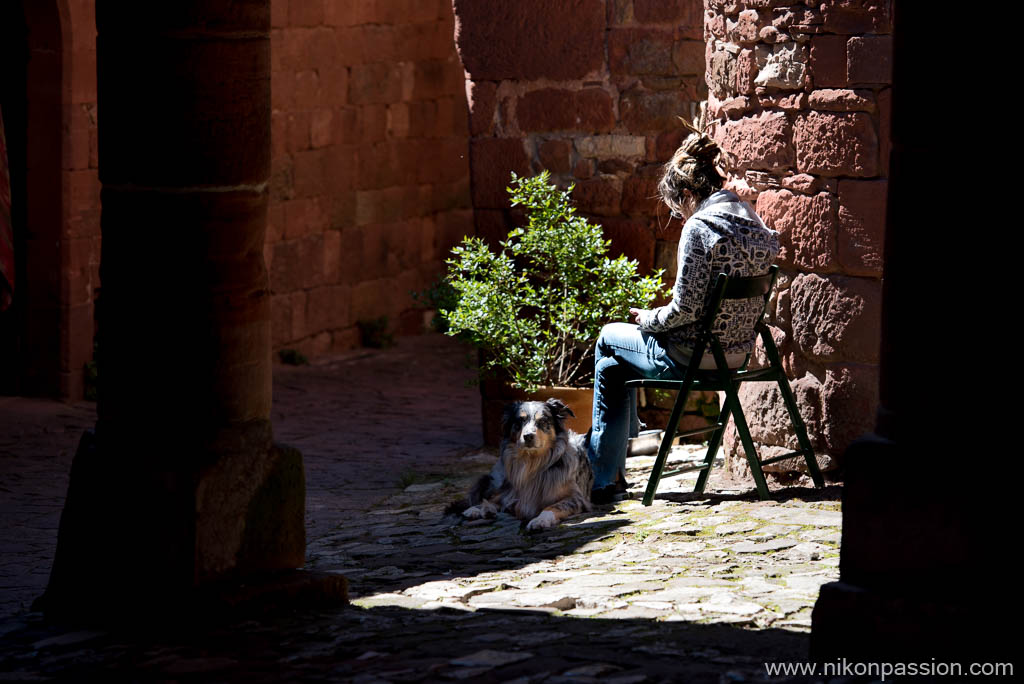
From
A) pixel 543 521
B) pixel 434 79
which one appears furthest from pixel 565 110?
pixel 434 79

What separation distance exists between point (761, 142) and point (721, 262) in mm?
701

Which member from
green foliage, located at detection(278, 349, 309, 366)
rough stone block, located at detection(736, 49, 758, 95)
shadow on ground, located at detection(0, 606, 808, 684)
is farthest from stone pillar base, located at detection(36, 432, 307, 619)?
green foliage, located at detection(278, 349, 309, 366)

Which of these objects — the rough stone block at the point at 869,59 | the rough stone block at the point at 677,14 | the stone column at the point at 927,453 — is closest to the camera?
the stone column at the point at 927,453

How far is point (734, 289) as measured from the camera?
6.47 meters

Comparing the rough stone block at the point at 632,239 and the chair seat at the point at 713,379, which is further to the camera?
the rough stone block at the point at 632,239

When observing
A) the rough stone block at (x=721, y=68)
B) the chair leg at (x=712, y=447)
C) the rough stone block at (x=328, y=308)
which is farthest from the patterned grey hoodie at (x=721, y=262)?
the rough stone block at (x=328, y=308)

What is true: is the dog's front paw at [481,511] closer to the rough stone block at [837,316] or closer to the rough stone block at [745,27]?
the rough stone block at [837,316]

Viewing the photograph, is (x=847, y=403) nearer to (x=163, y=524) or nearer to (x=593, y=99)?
(x=593, y=99)

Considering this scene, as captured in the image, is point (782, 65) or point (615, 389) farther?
point (615, 389)

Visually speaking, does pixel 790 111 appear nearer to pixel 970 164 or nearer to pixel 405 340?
pixel 970 164

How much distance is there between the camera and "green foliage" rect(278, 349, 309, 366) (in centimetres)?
1229

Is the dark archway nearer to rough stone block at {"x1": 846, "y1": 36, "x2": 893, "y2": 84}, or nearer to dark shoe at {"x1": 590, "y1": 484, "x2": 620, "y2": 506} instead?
dark shoe at {"x1": 590, "y1": 484, "x2": 620, "y2": 506}

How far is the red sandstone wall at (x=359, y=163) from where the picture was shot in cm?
1220

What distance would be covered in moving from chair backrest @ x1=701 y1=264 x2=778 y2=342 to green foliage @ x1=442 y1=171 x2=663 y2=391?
1680mm
